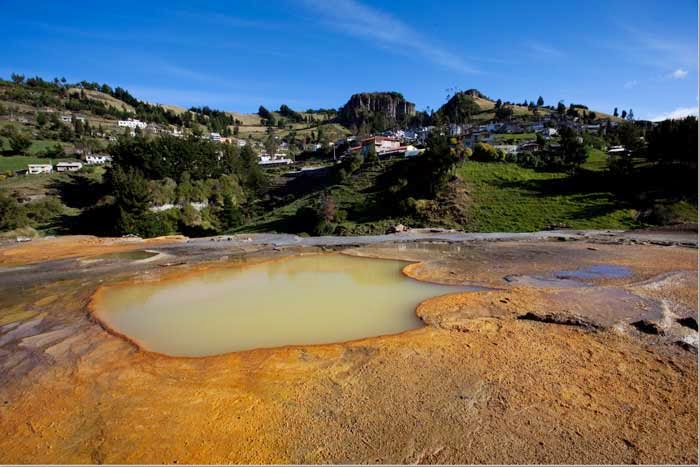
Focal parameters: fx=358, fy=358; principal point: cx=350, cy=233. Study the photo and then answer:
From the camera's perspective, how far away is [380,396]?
813 centimetres

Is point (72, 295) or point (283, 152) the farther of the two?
point (283, 152)

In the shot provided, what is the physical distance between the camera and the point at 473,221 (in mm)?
41094

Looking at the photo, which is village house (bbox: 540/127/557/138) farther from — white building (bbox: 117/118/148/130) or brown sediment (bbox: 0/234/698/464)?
white building (bbox: 117/118/148/130)

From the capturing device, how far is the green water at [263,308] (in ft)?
40.2

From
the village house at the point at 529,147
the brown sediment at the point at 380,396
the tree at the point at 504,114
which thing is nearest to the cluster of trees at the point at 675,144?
the village house at the point at 529,147

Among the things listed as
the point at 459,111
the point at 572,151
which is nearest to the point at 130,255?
the point at 572,151

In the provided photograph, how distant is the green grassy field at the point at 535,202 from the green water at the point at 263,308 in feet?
75.0

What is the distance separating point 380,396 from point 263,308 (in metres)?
Result: 8.67

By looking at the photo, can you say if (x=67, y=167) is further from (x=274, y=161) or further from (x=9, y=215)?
(x=274, y=161)

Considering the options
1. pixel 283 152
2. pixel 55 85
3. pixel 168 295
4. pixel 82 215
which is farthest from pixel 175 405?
pixel 55 85

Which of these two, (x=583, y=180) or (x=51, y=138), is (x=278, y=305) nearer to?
(x=583, y=180)

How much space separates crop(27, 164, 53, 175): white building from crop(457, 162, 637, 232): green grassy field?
80.9 metres

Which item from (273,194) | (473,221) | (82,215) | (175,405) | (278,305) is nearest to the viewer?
(175,405)

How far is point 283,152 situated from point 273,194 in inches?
2323
